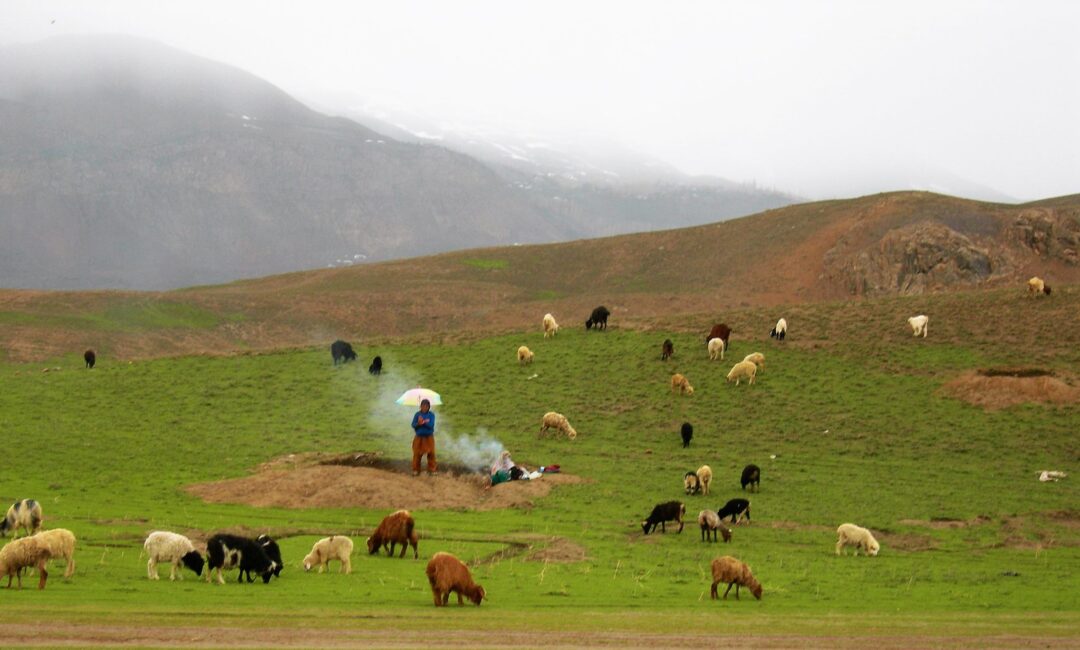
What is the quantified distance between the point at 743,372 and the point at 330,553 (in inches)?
1008

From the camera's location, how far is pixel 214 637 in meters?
15.5

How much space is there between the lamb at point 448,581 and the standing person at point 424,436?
14346 mm

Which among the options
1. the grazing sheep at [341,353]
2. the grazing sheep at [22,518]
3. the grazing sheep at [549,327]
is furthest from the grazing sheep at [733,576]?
the grazing sheep at [341,353]

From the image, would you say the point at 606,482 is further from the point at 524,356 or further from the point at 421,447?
the point at 524,356

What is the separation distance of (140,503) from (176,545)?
11043 mm

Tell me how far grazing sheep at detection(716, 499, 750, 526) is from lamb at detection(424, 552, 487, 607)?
38.0 ft

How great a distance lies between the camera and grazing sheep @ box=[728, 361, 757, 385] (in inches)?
1757

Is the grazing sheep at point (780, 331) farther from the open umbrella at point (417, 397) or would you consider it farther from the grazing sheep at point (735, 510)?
the grazing sheep at point (735, 510)

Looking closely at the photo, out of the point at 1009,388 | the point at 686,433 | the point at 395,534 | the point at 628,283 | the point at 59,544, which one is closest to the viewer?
the point at 59,544

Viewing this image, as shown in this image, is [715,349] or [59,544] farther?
[715,349]

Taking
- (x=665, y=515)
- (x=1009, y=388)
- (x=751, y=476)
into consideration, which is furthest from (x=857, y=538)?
(x=1009, y=388)

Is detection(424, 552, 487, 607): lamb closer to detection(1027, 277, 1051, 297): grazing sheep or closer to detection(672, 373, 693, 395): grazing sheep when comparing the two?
detection(672, 373, 693, 395): grazing sheep

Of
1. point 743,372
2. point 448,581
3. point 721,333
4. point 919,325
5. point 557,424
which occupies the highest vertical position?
point 919,325

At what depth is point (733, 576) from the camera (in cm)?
2034
